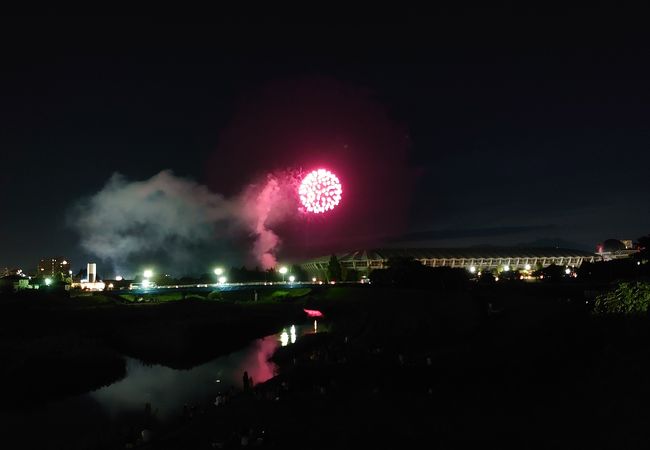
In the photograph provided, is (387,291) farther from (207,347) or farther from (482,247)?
(482,247)

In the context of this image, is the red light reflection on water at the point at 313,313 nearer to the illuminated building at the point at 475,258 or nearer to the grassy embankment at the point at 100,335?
the grassy embankment at the point at 100,335

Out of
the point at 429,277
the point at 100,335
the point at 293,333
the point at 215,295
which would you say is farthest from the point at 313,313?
the point at 100,335

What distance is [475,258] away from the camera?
166 m

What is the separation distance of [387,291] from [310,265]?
109787 mm

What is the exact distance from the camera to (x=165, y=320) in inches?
2810

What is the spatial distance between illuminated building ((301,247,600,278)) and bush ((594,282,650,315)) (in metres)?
119

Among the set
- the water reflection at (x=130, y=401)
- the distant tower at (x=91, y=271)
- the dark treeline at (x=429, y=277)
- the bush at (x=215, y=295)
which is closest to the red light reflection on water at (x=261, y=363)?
the water reflection at (x=130, y=401)

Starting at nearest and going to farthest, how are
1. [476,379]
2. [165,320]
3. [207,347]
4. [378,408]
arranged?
[378,408] → [476,379] → [207,347] → [165,320]

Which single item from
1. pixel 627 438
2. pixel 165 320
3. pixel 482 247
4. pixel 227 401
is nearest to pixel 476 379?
pixel 627 438

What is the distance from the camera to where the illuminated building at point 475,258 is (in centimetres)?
16262

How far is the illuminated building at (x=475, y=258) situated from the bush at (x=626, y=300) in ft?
389

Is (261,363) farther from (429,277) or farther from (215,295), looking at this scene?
(215,295)

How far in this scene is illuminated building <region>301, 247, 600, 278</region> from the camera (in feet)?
534

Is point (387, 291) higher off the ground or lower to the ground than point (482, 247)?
lower
